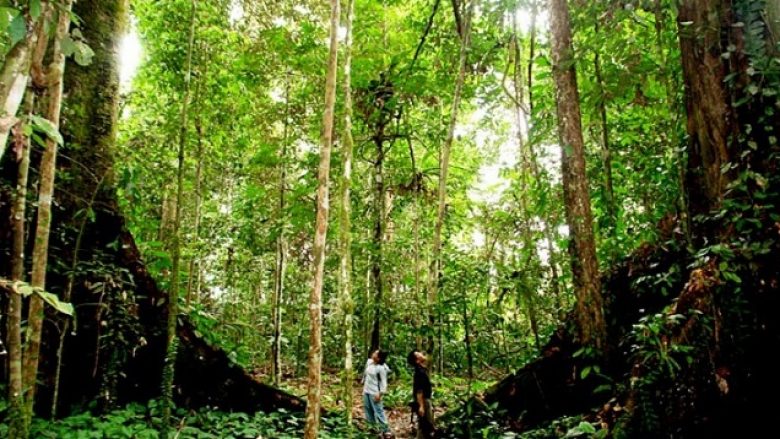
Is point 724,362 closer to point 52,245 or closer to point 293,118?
point 52,245

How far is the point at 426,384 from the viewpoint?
6.88 meters

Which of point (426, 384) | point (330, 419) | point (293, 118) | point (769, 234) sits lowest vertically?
point (330, 419)

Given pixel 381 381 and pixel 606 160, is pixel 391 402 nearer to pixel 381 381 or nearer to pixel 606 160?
pixel 381 381

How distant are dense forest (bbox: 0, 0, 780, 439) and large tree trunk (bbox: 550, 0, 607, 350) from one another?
1.0 inches

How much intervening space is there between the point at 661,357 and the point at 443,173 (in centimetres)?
375

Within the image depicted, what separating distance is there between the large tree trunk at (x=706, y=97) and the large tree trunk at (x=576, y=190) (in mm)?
1045

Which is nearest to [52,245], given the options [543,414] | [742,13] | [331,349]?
[543,414]

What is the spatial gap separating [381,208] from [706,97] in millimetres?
6579

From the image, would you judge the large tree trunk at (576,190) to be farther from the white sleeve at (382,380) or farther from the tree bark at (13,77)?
the tree bark at (13,77)

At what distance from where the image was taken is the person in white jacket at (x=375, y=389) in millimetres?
8961

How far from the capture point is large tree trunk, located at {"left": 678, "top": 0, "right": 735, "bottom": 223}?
445cm

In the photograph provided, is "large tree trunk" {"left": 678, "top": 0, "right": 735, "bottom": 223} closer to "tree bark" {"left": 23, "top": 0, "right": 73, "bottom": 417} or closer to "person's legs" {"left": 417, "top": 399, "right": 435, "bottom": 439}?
"person's legs" {"left": 417, "top": 399, "right": 435, "bottom": 439}

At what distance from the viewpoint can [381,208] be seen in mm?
10367

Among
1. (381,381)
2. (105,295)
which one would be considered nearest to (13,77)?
(105,295)
